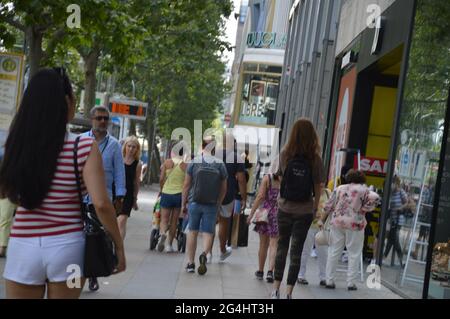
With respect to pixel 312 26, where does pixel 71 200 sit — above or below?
below

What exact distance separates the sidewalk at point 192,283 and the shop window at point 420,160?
0.56 metres

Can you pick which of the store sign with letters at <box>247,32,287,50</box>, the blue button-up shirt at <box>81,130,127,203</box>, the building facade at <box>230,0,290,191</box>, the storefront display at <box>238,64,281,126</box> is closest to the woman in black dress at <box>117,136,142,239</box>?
the blue button-up shirt at <box>81,130,127,203</box>

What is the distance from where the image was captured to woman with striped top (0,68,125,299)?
16.4ft

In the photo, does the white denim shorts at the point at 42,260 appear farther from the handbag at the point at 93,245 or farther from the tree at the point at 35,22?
the tree at the point at 35,22

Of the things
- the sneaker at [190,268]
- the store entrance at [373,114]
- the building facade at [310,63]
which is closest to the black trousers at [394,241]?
the sneaker at [190,268]

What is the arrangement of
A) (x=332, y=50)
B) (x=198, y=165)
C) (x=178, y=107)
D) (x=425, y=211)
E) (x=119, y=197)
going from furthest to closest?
1. (x=178, y=107)
2. (x=332, y=50)
3. (x=198, y=165)
4. (x=425, y=211)
5. (x=119, y=197)

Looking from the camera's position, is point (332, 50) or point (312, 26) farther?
point (312, 26)

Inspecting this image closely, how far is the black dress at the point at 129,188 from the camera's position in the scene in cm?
1294

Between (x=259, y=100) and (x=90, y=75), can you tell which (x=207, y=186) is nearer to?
(x=90, y=75)

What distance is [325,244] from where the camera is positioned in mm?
13391

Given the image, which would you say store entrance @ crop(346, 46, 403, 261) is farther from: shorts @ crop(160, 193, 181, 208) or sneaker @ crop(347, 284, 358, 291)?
sneaker @ crop(347, 284, 358, 291)

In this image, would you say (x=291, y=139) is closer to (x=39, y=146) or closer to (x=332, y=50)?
(x=39, y=146)
